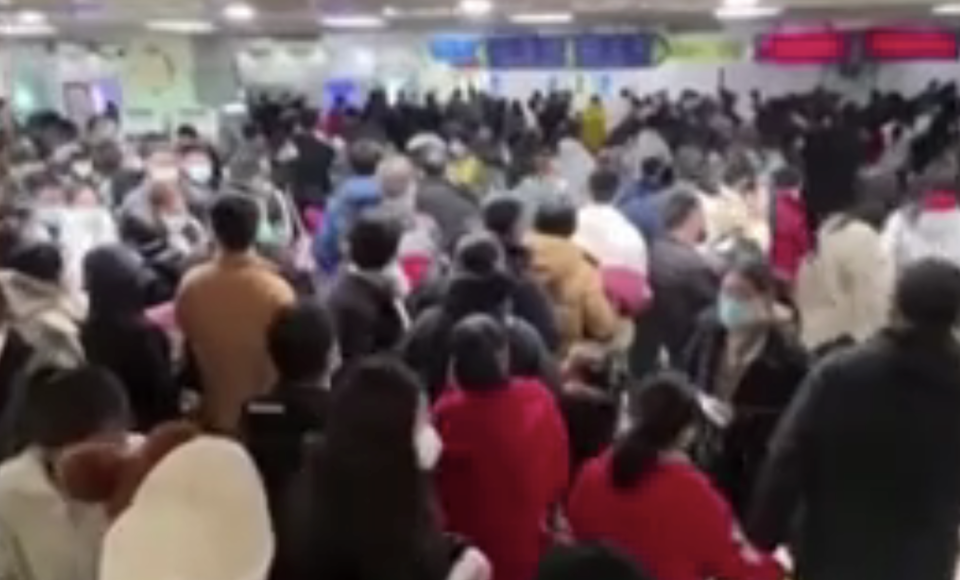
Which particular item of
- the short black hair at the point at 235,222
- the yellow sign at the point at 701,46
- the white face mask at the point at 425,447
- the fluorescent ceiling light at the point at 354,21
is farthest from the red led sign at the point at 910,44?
the white face mask at the point at 425,447

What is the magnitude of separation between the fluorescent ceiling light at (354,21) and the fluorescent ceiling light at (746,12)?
331 cm

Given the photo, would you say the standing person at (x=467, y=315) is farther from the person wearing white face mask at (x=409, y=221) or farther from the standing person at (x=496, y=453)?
the person wearing white face mask at (x=409, y=221)

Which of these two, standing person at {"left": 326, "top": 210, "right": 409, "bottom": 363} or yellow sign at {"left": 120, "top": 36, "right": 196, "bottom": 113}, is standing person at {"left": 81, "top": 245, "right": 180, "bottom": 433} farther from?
yellow sign at {"left": 120, "top": 36, "right": 196, "bottom": 113}

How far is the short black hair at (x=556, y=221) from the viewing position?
742 centimetres

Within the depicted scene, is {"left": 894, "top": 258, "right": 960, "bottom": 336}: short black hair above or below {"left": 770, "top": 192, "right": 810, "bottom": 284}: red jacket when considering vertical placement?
above

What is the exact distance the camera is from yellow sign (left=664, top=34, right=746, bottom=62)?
20.6 metres

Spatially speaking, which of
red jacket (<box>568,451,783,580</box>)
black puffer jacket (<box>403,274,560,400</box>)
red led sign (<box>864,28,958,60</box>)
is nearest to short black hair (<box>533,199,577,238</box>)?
black puffer jacket (<box>403,274,560,400</box>)

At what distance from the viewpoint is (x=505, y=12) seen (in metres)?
15.1

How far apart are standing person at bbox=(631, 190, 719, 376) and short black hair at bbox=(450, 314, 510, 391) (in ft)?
9.59

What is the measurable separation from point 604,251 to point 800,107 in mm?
11323

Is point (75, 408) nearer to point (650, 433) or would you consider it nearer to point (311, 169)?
point (650, 433)

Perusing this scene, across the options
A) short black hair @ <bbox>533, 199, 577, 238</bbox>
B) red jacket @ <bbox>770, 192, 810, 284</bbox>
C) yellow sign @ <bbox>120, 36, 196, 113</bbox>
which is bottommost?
yellow sign @ <bbox>120, 36, 196, 113</bbox>

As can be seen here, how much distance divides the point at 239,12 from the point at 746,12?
445 cm

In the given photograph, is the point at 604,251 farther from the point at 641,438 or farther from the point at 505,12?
the point at 505,12
